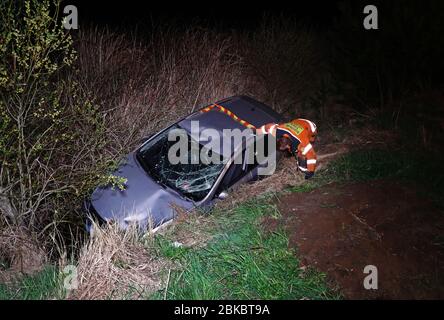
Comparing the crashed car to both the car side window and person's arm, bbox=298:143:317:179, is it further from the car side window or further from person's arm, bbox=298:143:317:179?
person's arm, bbox=298:143:317:179

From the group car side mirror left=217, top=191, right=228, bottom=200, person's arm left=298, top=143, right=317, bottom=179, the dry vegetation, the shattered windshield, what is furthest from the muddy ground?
the dry vegetation

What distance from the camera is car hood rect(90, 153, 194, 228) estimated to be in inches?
213

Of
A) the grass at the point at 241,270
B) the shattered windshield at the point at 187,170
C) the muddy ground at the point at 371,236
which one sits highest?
the shattered windshield at the point at 187,170

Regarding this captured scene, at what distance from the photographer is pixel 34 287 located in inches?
166

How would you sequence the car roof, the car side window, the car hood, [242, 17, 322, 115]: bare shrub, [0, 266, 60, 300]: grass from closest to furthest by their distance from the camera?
[0, 266, 60, 300]: grass
the car hood
the car side window
the car roof
[242, 17, 322, 115]: bare shrub

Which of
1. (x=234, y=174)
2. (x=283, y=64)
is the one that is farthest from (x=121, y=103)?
(x=283, y=64)

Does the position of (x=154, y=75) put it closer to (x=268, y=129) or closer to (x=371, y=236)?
(x=268, y=129)

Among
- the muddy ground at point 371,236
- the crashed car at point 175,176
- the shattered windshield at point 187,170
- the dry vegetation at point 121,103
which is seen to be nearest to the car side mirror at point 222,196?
the crashed car at point 175,176

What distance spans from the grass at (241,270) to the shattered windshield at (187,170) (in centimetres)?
91

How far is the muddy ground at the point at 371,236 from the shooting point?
3.89 metres

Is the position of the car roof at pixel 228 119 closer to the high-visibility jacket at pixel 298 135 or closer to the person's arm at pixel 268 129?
the person's arm at pixel 268 129

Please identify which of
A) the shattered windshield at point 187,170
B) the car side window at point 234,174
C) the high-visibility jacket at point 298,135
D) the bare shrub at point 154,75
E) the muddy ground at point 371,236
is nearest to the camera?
the muddy ground at point 371,236

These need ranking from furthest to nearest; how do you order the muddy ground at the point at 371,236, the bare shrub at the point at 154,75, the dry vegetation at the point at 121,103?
the bare shrub at the point at 154,75 < the dry vegetation at the point at 121,103 < the muddy ground at the point at 371,236

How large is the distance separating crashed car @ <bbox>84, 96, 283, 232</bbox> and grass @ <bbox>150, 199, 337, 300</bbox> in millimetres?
753
